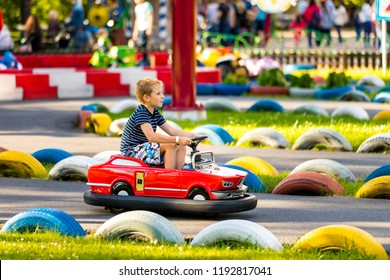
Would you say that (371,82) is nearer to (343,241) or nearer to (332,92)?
(332,92)

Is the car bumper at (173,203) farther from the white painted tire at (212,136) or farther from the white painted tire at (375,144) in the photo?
the white painted tire at (212,136)

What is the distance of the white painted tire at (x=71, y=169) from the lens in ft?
30.6

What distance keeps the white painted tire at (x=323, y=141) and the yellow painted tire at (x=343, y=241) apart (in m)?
4.98

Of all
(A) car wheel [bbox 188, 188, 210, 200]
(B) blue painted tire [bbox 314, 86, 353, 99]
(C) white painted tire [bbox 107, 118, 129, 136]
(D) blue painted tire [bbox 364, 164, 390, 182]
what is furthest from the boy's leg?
(B) blue painted tire [bbox 314, 86, 353, 99]

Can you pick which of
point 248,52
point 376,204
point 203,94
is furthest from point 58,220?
point 248,52

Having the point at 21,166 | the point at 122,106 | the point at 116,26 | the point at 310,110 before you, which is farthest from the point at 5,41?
the point at 21,166

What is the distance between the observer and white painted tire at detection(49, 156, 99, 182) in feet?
30.6

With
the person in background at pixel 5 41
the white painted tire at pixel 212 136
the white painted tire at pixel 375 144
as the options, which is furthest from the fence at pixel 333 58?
the white painted tire at pixel 375 144

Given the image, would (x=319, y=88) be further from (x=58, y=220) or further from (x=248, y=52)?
(x=58, y=220)

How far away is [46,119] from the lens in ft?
49.8

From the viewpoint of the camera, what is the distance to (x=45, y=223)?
6918mm

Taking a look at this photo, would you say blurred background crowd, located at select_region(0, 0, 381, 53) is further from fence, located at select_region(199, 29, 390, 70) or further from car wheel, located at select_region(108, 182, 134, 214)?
car wheel, located at select_region(108, 182, 134, 214)

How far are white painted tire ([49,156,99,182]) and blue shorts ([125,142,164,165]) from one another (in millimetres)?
1386
